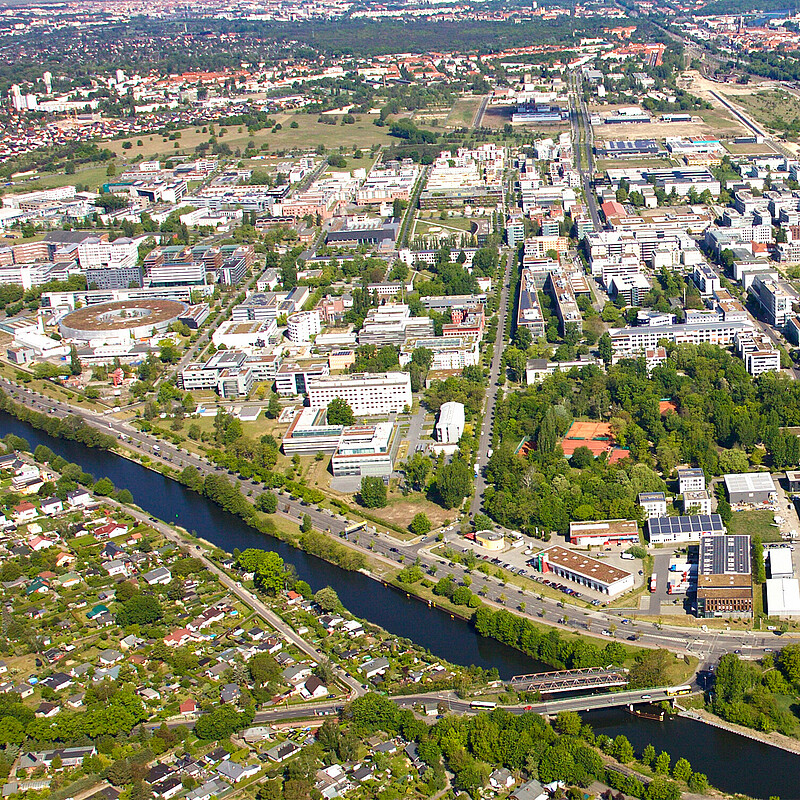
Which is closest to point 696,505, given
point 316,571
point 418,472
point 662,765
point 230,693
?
point 418,472

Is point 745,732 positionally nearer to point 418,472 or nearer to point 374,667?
point 374,667

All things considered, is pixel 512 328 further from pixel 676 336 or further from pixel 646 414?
pixel 646 414

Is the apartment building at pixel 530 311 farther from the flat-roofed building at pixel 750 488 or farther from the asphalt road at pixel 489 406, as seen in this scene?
the flat-roofed building at pixel 750 488

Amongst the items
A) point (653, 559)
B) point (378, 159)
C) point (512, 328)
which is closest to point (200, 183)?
point (378, 159)

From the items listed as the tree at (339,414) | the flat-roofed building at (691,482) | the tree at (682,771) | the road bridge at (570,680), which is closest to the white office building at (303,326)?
the tree at (339,414)

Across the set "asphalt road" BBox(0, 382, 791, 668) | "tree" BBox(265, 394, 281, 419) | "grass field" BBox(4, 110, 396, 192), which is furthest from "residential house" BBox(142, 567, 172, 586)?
"grass field" BBox(4, 110, 396, 192)

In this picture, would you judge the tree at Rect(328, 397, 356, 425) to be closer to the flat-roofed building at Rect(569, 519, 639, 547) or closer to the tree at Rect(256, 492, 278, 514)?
the tree at Rect(256, 492, 278, 514)
